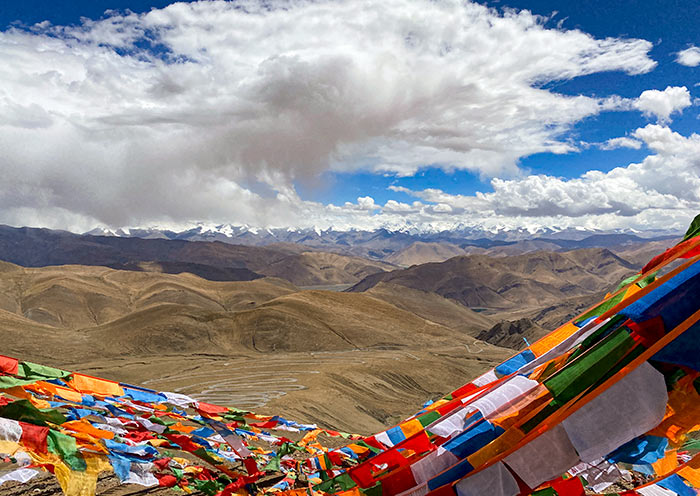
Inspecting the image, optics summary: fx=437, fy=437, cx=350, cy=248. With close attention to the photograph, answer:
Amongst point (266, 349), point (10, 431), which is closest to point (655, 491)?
point (10, 431)

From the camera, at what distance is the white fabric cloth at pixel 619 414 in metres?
2.44

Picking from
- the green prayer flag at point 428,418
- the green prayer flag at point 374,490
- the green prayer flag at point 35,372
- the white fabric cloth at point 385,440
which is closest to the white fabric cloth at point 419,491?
the green prayer flag at point 374,490

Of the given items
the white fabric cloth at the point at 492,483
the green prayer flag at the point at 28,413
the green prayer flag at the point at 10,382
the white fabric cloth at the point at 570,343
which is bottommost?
the white fabric cloth at the point at 492,483

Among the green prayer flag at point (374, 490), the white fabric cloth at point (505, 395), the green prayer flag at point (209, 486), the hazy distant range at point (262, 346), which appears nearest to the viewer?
the white fabric cloth at point (505, 395)

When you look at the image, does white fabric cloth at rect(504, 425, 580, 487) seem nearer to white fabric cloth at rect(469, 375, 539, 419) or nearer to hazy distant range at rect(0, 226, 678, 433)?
white fabric cloth at rect(469, 375, 539, 419)

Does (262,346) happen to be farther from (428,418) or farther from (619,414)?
(619,414)

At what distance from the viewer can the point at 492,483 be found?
2.86 m

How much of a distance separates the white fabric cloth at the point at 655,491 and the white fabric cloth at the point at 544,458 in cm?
316

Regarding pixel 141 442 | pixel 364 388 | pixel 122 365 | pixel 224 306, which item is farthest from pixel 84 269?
pixel 141 442

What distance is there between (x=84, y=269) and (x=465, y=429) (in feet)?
555

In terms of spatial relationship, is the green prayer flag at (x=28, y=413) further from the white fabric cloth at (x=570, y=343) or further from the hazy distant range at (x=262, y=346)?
the hazy distant range at (x=262, y=346)

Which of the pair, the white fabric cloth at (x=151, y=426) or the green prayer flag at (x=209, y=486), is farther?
the green prayer flag at (x=209, y=486)

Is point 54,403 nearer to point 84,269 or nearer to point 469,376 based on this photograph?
point 469,376

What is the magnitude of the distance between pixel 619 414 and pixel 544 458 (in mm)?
523
